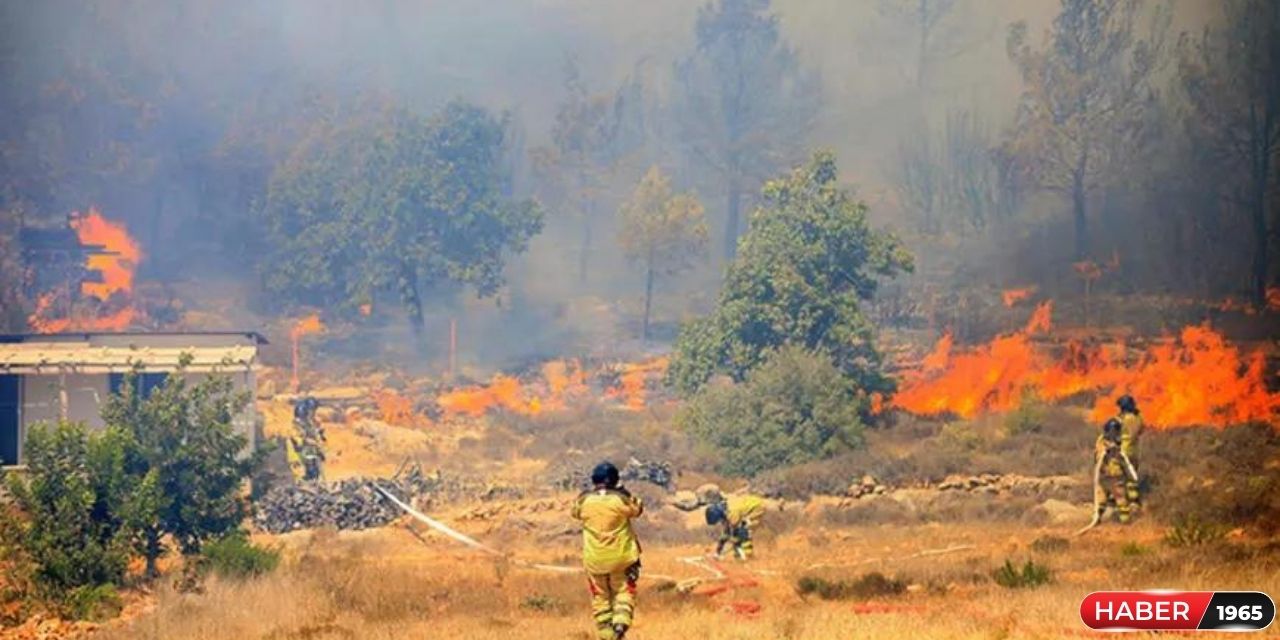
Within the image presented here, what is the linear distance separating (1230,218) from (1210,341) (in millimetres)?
7947

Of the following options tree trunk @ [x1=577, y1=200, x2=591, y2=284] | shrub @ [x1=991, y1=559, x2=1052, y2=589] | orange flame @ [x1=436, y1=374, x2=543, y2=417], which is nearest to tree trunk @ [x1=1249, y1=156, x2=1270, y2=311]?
orange flame @ [x1=436, y1=374, x2=543, y2=417]

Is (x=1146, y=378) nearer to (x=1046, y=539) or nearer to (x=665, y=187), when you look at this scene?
(x=1046, y=539)

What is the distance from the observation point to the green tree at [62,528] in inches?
835

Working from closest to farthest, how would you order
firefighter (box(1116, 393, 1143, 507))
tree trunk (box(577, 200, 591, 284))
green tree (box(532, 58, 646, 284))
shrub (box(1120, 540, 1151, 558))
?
shrub (box(1120, 540, 1151, 558)) < firefighter (box(1116, 393, 1143, 507)) < green tree (box(532, 58, 646, 284)) < tree trunk (box(577, 200, 591, 284))

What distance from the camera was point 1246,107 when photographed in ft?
158

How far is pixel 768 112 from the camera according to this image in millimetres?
71125

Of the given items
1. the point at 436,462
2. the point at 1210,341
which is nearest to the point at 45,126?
the point at 436,462

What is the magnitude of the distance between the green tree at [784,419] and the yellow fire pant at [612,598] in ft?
64.6

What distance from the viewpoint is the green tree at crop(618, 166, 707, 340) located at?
59641 mm

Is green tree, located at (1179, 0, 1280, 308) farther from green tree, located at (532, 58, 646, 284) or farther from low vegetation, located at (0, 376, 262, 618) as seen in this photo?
low vegetation, located at (0, 376, 262, 618)

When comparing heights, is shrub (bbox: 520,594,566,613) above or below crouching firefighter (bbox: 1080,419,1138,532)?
below

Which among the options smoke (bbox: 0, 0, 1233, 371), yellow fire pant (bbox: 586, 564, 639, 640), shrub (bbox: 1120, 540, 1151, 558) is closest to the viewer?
yellow fire pant (bbox: 586, 564, 639, 640)

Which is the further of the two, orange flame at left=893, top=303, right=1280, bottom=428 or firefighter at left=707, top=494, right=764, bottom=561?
orange flame at left=893, top=303, right=1280, bottom=428

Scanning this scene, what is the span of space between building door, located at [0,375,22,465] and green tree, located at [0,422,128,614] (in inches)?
490
